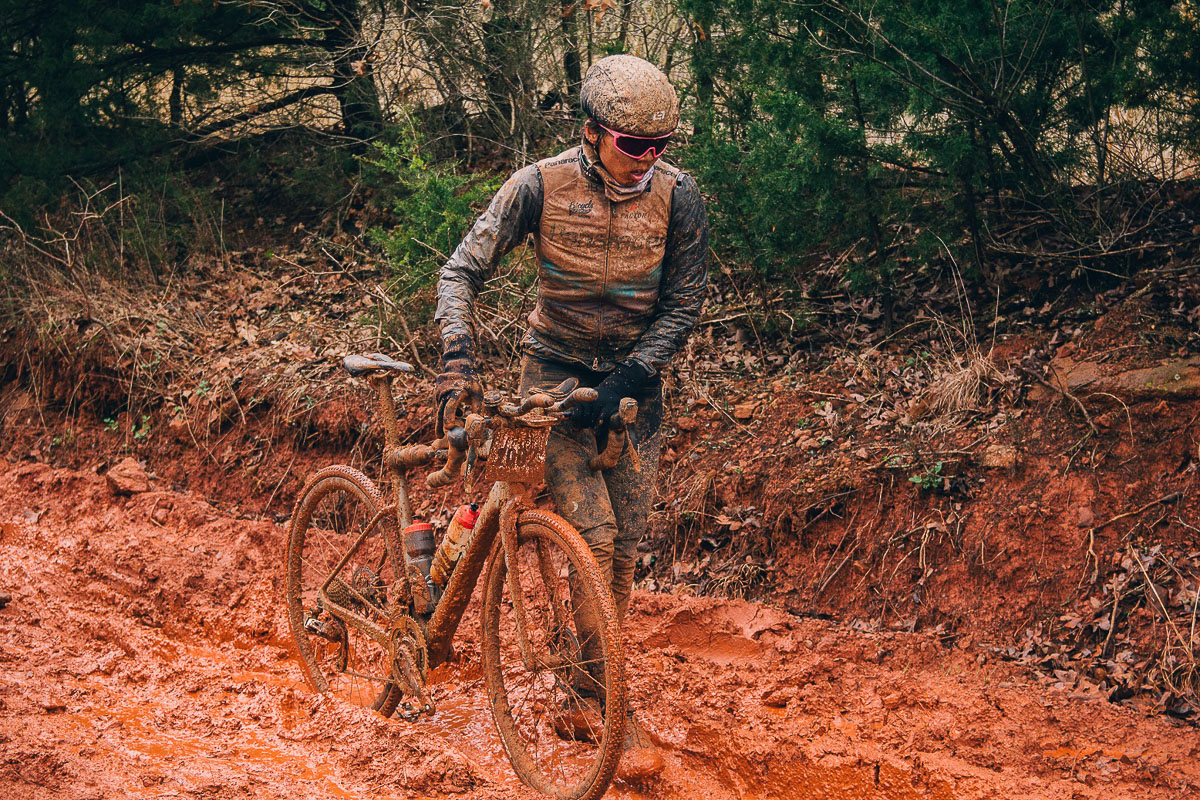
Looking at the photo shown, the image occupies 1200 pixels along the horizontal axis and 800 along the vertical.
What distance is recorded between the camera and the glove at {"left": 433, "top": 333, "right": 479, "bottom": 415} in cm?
403

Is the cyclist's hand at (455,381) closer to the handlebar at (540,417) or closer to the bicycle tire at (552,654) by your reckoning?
the handlebar at (540,417)

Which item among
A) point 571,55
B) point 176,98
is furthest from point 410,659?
point 176,98

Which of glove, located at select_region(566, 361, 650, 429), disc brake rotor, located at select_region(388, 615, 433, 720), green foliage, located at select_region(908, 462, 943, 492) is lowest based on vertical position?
disc brake rotor, located at select_region(388, 615, 433, 720)

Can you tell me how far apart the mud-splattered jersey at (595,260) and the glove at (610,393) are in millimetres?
75

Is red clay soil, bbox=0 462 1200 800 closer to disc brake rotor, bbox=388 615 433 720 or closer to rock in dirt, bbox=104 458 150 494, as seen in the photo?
disc brake rotor, bbox=388 615 433 720

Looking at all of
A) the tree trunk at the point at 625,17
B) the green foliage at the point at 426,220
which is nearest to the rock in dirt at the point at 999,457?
the green foliage at the point at 426,220

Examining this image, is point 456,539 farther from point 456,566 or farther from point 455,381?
point 455,381

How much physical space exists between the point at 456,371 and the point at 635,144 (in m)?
1.10

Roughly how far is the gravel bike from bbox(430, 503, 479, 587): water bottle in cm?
7

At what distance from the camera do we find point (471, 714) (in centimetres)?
516

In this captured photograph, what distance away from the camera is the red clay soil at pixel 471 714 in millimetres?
4230

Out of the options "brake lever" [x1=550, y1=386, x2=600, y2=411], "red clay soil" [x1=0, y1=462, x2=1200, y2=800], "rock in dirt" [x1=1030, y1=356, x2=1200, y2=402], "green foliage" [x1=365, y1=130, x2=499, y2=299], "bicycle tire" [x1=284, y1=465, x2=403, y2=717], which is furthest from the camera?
"green foliage" [x1=365, y1=130, x2=499, y2=299]

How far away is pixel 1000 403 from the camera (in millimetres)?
6457

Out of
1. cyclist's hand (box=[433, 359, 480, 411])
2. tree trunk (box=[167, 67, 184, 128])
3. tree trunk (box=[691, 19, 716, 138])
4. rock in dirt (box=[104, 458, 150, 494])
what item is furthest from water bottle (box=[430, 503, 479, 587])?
tree trunk (box=[167, 67, 184, 128])
